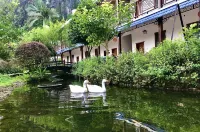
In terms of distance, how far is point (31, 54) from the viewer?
25.0m

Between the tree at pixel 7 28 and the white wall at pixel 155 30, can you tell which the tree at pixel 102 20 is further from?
the tree at pixel 7 28

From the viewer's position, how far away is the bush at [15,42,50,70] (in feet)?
80.7

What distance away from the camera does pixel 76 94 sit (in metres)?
11.5

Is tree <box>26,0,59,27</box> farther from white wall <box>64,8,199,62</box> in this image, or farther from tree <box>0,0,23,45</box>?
white wall <box>64,8,199,62</box>

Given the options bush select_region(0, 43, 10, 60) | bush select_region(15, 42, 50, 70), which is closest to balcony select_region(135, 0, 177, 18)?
bush select_region(15, 42, 50, 70)

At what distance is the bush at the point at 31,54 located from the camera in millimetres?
24594

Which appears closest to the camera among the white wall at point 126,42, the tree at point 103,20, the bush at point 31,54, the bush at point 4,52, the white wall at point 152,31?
the white wall at point 152,31

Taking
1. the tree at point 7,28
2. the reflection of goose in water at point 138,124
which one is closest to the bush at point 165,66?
the reflection of goose in water at point 138,124

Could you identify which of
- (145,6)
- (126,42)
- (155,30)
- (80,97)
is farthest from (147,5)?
(80,97)

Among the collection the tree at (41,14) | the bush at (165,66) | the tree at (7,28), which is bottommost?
the bush at (165,66)

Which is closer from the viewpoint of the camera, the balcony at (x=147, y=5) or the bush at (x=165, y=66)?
the bush at (x=165, y=66)

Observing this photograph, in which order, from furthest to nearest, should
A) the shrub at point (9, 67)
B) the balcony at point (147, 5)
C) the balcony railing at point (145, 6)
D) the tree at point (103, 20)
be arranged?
the shrub at point (9, 67)
the balcony railing at point (145, 6)
the balcony at point (147, 5)
the tree at point (103, 20)

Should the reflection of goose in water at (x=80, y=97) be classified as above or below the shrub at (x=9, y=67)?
below

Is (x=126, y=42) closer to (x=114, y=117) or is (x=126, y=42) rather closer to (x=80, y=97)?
(x=80, y=97)
